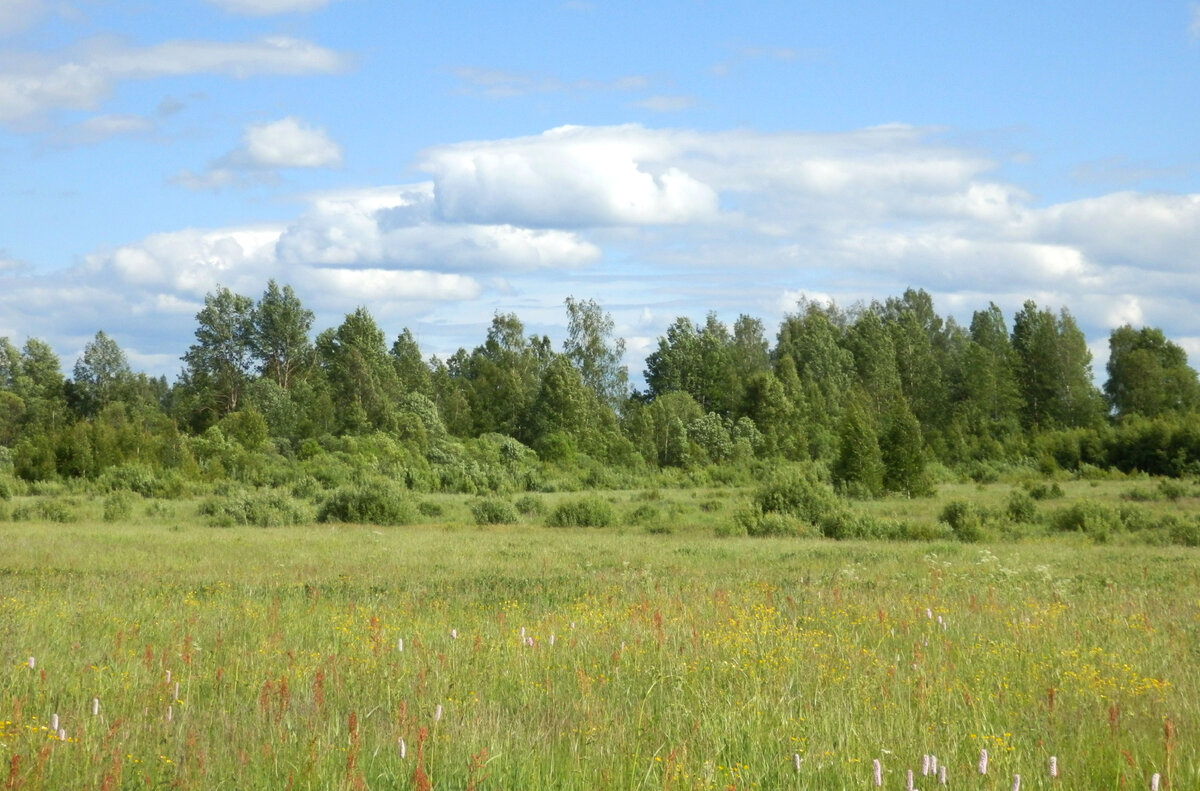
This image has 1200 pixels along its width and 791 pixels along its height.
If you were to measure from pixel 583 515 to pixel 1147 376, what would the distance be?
5908cm

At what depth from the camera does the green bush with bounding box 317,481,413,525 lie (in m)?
34.1

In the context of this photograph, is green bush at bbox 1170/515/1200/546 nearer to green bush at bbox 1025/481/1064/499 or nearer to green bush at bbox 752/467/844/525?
green bush at bbox 752/467/844/525

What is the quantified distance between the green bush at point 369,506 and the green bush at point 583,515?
4763mm

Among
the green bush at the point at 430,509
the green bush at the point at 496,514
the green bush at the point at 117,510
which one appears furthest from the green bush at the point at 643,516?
the green bush at the point at 117,510

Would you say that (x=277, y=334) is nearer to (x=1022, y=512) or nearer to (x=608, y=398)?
(x=608, y=398)

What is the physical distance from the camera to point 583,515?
110 feet

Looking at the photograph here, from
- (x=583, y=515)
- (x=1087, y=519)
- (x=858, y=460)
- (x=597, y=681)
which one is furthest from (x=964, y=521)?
(x=597, y=681)

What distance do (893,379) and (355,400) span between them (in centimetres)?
4277

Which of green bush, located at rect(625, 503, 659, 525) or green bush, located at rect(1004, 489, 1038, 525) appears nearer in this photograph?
green bush, located at rect(1004, 489, 1038, 525)

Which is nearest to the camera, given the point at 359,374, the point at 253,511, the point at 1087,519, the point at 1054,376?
the point at 1087,519

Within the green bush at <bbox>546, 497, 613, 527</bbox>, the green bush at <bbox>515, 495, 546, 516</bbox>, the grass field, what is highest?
the grass field

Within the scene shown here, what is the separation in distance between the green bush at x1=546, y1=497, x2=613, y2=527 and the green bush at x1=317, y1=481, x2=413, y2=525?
4.76m

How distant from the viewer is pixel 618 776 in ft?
18.1

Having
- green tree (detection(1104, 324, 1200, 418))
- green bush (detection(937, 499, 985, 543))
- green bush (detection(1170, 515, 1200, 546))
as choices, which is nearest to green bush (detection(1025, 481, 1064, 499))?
green bush (detection(937, 499, 985, 543))
